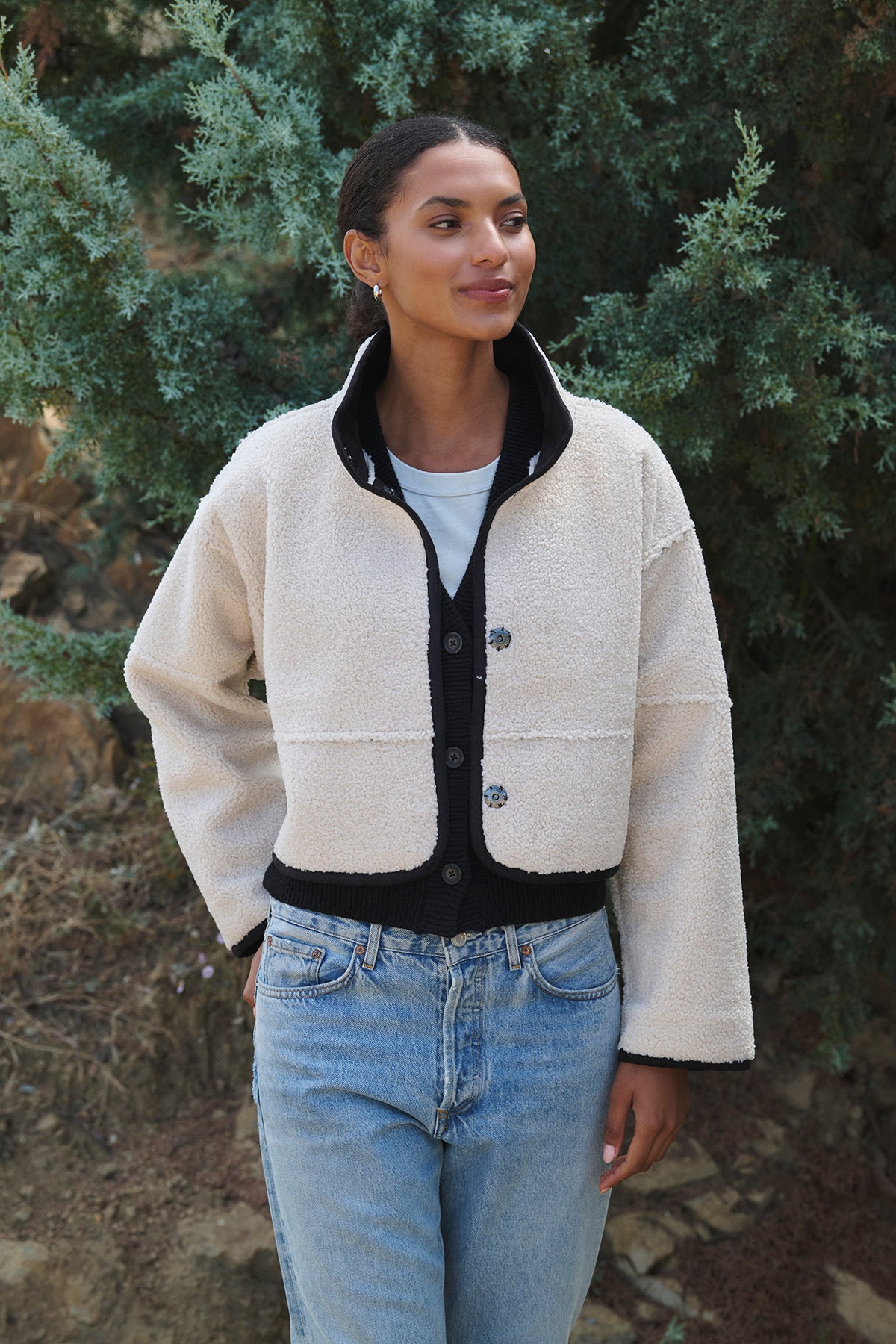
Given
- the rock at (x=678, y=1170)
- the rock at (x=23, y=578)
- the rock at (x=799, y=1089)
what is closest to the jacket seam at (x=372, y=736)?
the rock at (x=678, y=1170)

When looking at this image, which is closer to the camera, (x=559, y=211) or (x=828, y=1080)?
(x=559, y=211)

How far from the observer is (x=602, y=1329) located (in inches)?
117

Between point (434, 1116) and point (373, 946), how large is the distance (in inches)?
8.9

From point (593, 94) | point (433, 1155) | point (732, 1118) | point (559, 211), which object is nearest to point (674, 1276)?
point (732, 1118)

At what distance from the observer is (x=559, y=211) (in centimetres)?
279

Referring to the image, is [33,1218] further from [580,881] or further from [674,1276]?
[580,881]

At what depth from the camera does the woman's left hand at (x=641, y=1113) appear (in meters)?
1.64

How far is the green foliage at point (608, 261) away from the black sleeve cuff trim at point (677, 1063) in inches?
47.4

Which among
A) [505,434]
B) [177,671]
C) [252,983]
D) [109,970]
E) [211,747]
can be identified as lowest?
[109,970]

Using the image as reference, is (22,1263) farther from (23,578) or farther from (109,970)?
(23,578)

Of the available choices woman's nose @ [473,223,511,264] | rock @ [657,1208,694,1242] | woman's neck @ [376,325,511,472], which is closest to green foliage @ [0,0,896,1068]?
rock @ [657,1208,694,1242]

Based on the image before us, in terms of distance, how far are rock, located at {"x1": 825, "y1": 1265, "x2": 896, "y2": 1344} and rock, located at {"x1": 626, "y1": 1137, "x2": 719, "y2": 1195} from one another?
38 centimetres

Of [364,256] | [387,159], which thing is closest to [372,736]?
[364,256]

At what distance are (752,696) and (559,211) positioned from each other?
127cm
